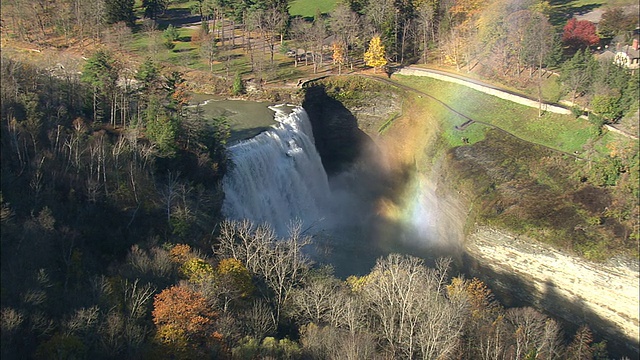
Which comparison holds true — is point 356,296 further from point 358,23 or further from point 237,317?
point 358,23

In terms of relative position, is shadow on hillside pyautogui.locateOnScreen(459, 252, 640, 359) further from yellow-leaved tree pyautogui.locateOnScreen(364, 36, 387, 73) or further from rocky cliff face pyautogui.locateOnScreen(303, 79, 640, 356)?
yellow-leaved tree pyautogui.locateOnScreen(364, 36, 387, 73)

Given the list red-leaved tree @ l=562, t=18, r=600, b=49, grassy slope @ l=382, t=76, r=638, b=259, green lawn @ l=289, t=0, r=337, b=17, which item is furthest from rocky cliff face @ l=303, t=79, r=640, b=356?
green lawn @ l=289, t=0, r=337, b=17

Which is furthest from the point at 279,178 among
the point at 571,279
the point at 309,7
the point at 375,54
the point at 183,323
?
the point at 309,7

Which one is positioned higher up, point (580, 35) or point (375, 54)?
point (580, 35)

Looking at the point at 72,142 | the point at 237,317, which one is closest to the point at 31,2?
the point at 72,142

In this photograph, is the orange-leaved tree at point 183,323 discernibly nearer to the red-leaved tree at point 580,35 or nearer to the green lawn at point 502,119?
the green lawn at point 502,119

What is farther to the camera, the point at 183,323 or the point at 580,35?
the point at 580,35

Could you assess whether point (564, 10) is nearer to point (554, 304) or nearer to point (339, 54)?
point (339, 54)
